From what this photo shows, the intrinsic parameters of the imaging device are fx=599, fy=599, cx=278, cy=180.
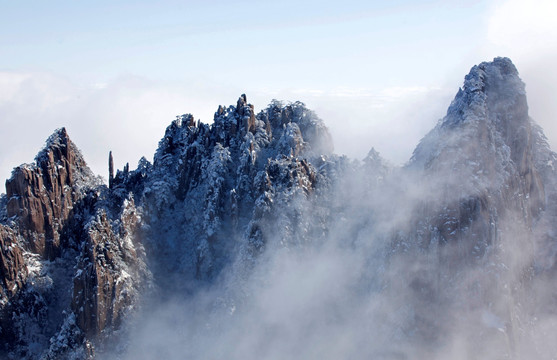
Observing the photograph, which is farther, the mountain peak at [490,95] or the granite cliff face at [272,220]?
the mountain peak at [490,95]

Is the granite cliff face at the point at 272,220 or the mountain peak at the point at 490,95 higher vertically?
the mountain peak at the point at 490,95

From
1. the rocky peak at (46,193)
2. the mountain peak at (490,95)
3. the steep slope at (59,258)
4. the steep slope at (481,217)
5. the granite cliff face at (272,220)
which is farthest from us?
the rocky peak at (46,193)

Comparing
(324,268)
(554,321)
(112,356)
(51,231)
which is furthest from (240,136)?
(554,321)

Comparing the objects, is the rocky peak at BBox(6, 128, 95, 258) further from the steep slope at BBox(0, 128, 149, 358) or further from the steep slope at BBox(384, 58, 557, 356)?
the steep slope at BBox(384, 58, 557, 356)

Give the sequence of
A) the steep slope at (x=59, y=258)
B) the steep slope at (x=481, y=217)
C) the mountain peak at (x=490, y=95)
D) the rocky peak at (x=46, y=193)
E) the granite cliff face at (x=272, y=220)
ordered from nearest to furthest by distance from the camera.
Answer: the steep slope at (x=481, y=217) → the granite cliff face at (x=272, y=220) → the steep slope at (x=59, y=258) → the mountain peak at (x=490, y=95) → the rocky peak at (x=46, y=193)

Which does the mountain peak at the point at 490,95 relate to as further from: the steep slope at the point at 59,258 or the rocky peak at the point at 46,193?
the rocky peak at the point at 46,193

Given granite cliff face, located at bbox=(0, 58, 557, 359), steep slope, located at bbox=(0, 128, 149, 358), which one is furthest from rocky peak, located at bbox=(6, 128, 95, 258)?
granite cliff face, located at bbox=(0, 58, 557, 359)

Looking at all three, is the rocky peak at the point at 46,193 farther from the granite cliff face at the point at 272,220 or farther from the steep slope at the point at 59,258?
the granite cliff face at the point at 272,220

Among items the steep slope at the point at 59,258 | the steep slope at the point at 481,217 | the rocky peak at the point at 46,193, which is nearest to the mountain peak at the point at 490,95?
the steep slope at the point at 481,217

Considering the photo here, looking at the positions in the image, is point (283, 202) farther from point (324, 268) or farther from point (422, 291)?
point (422, 291)
